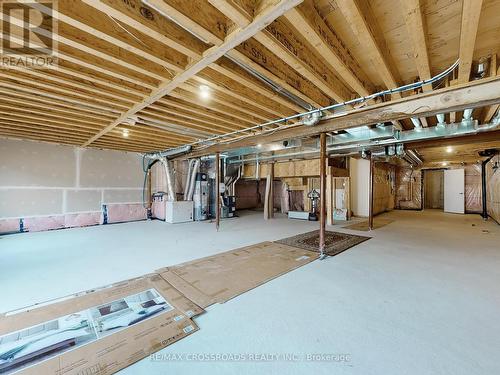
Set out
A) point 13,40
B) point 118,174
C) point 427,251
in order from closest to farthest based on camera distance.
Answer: point 13,40, point 427,251, point 118,174

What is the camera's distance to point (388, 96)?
9.61ft

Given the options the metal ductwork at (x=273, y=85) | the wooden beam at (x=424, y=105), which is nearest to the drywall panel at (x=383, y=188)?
the wooden beam at (x=424, y=105)

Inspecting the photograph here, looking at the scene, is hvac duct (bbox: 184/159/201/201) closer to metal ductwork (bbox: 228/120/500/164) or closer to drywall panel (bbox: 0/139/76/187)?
drywall panel (bbox: 0/139/76/187)

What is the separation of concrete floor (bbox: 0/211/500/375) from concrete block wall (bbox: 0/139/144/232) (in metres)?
1.68

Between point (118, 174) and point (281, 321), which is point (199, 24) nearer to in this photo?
point (281, 321)

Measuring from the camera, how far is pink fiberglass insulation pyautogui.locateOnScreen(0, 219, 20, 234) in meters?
4.82

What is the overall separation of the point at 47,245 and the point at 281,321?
451cm

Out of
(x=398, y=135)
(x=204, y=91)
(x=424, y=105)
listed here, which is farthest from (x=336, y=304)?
(x=398, y=135)

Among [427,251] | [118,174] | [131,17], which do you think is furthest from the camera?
[118,174]

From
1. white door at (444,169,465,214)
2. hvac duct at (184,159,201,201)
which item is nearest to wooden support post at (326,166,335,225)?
hvac duct at (184,159,201,201)

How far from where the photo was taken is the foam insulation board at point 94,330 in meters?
1.23

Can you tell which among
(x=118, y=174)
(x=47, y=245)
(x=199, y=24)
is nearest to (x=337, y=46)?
(x=199, y=24)

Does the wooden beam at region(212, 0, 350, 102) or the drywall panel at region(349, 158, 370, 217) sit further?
the drywall panel at region(349, 158, 370, 217)

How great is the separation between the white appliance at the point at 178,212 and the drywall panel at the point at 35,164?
8.44ft
